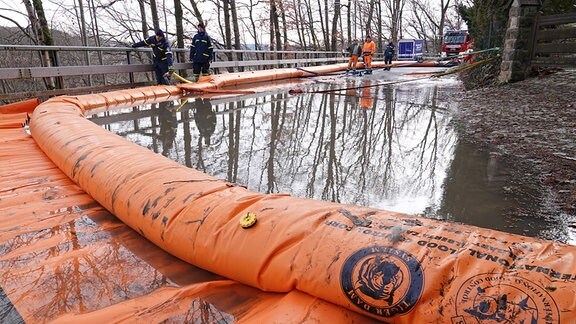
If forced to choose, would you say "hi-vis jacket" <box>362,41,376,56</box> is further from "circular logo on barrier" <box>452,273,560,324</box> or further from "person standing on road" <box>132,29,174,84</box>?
"circular logo on barrier" <box>452,273,560,324</box>

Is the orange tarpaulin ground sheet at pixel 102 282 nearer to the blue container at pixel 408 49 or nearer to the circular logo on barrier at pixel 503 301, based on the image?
the circular logo on barrier at pixel 503 301

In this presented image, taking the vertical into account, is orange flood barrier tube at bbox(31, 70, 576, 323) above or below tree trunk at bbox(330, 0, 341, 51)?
below

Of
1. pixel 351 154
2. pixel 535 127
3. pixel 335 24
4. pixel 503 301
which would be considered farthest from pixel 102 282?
pixel 335 24

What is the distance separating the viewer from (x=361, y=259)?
1632 millimetres

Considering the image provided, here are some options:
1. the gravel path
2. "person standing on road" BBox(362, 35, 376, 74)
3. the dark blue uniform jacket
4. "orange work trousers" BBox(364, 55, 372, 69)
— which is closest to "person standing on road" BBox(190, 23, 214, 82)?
the dark blue uniform jacket

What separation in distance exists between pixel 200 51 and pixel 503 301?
11626 millimetres

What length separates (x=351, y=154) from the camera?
448cm

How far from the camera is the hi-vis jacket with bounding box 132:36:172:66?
33.4ft

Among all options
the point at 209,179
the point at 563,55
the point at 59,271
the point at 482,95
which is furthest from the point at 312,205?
the point at 563,55

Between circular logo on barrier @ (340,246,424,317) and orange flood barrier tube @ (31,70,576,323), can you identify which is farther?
circular logo on barrier @ (340,246,424,317)

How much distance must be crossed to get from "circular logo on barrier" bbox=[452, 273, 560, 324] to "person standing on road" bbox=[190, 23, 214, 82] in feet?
37.8

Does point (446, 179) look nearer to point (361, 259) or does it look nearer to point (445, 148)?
point (445, 148)

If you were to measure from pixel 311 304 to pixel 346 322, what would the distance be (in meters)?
0.18

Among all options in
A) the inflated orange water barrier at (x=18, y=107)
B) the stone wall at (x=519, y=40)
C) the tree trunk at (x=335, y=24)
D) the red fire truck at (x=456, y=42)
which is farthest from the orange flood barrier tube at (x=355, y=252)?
the red fire truck at (x=456, y=42)
